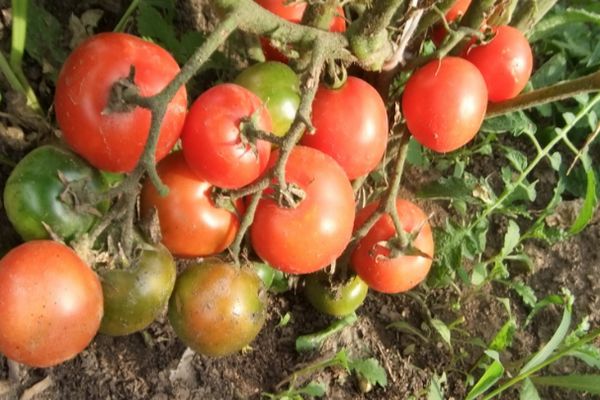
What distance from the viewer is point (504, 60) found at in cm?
132

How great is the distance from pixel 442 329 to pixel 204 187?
2.12ft

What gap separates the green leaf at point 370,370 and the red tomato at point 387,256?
0.18 m

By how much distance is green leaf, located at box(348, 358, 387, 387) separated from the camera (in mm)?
1461

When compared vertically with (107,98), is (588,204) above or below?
below

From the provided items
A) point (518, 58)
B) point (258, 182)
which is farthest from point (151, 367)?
point (518, 58)

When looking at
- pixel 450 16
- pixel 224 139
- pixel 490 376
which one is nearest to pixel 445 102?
pixel 450 16

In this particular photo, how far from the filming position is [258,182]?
1.14 metres

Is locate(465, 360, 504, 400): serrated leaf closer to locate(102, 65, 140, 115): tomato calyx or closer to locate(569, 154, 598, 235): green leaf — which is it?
locate(569, 154, 598, 235): green leaf

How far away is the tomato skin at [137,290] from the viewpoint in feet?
3.83

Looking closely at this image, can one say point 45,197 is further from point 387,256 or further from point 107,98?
point 387,256

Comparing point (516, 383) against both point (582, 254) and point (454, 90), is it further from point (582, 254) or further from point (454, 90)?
point (454, 90)

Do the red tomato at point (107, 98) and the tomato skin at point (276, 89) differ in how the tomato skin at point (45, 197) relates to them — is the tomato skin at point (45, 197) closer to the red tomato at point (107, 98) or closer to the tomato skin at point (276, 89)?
the red tomato at point (107, 98)

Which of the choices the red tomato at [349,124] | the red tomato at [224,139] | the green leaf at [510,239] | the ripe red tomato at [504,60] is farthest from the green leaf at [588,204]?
the red tomato at [224,139]

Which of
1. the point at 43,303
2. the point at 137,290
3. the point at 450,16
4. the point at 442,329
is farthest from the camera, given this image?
the point at 442,329
